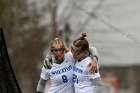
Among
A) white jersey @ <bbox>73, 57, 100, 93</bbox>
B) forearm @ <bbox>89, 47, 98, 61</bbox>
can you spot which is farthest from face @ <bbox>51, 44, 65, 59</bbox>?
forearm @ <bbox>89, 47, 98, 61</bbox>

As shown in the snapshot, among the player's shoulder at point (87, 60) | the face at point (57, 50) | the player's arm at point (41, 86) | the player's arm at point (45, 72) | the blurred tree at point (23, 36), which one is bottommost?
the blurred tree at point (23, 36)

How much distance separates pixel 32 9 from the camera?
3850cm

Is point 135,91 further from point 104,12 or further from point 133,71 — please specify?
point 104,12

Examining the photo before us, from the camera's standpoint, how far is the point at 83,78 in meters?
11.0

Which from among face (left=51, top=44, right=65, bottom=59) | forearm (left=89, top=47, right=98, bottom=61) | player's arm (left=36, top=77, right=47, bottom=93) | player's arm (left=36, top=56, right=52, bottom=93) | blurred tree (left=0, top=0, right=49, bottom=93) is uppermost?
face (left=51, top=44, right=65, bottom=59)

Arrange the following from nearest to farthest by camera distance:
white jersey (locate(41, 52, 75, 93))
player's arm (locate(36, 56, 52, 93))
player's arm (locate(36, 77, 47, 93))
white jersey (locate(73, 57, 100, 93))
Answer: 1. white jersey (locate(73, 57, 100, 93))
2. white jersey (locate(41, 52, 75, 93))
3. player's arm (locate(36, 56, 52, 93))
4. player's arm (locate(36, 77, 47, 93))

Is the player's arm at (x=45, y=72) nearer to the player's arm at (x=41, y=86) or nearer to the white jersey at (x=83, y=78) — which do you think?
the player's arm at (x=41, y=86)

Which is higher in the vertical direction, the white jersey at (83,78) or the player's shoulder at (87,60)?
the player's shoulder at (87,60)

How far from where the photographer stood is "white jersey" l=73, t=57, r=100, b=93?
10977mm

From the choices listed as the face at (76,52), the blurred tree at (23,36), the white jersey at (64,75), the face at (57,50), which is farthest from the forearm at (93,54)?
the blurred tree at (23,36)

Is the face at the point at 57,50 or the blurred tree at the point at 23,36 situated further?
the blurred tree at the point at 23,36

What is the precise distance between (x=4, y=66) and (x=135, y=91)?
2084 inches

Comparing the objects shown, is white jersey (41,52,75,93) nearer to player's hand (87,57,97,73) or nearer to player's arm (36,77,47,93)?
player's arm (36,77,47,93)

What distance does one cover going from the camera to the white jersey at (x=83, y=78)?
36.0 feet
